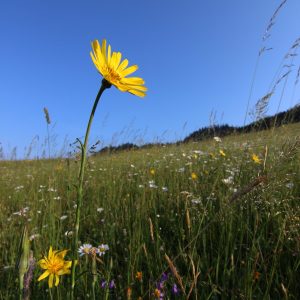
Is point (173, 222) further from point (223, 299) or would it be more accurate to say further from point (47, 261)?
point (47, 261)

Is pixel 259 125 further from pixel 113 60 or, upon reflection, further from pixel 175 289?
pixel 113 60

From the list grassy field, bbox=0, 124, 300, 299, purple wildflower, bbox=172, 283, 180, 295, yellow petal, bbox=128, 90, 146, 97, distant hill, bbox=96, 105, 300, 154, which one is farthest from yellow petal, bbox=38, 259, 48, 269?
distant hill, bbox=96, 105, 300, 154

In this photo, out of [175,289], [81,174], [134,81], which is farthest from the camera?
[175,289]

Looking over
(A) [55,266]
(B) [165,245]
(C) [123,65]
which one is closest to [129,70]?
(C) [123,65]

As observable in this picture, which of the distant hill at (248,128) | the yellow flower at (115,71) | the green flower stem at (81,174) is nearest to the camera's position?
the green flower stem at (81,174)

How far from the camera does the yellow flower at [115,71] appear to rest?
99 cm

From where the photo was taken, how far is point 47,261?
4.17 ft

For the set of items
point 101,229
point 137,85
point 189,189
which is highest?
point 137,85

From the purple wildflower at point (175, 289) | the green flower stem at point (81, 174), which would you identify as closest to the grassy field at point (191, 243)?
the purple wildflower at point (175, 289)

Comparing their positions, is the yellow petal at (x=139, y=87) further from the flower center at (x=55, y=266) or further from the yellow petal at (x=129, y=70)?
the flower center at (x=55, y=266)

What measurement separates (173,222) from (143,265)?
0.54m

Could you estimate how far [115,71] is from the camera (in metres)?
1.04

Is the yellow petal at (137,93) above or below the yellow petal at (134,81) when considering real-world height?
below

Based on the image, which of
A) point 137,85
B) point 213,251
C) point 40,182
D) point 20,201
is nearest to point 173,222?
point 213,251
